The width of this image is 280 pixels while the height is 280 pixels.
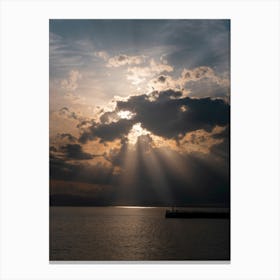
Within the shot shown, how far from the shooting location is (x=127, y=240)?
5.36 metres

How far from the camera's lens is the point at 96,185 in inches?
215

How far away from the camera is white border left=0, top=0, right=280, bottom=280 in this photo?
5.27 metres

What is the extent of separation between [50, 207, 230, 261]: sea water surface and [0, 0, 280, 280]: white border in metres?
0.10

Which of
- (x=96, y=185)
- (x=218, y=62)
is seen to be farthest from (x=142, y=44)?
(x=96, y=185)

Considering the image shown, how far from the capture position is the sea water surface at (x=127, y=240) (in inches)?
207
